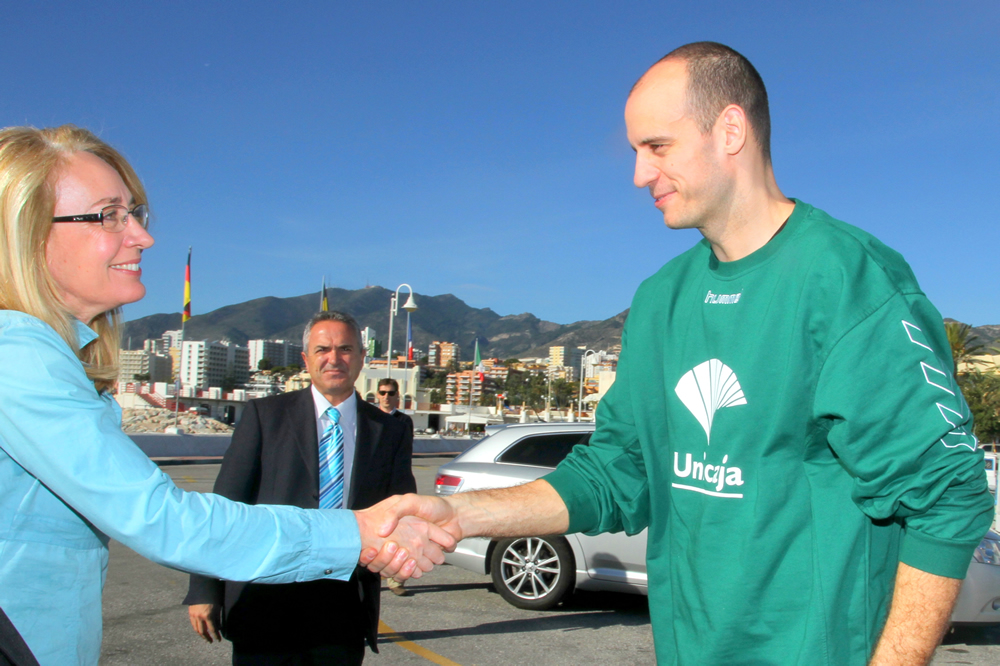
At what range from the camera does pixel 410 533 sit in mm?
2432

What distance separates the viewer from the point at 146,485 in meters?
1.66

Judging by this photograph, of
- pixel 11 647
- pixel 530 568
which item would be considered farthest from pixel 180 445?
pixel 11 647

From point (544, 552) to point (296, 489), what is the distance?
385 centimetres

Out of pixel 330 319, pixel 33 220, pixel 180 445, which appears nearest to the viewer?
pixel 33 220

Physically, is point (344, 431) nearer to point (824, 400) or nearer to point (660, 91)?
point (660, 91)

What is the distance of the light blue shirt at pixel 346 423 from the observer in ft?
13.3

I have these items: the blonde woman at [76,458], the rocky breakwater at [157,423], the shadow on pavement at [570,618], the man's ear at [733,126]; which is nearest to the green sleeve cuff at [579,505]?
the blonde woman at [76,458]

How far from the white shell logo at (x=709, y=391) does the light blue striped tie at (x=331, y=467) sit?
8.41ft

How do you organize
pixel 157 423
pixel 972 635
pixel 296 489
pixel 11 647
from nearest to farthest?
pixel 11 647, pixel 296 489, pixel 972 635, pixel 157 423

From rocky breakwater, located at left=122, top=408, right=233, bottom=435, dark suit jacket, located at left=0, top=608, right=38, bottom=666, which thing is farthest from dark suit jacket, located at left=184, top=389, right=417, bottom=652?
rocky breakwater, located at left=122, top=408, right=233, bottom=435

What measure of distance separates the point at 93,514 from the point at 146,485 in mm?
114

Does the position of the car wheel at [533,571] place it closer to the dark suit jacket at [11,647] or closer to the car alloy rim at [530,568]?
the car alloy rim at [530,568]

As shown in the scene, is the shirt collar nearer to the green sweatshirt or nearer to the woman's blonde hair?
the woman's blonde hair

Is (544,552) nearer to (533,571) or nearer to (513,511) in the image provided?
(533,571)
